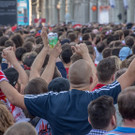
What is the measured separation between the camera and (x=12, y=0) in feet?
80.8

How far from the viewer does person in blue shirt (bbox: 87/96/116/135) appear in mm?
3619

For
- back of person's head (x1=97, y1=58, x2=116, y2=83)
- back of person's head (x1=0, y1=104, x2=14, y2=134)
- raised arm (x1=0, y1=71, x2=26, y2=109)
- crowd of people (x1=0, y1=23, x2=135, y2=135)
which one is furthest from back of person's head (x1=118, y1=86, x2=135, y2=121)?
back of person's head (x1=97, y1=58, x2=116, y2=83)

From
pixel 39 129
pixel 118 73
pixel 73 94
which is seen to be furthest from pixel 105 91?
pixel 118 73

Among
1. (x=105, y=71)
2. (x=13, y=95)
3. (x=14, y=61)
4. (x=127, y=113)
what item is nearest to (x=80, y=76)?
(x=13, y=95)

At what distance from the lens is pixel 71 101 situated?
13.6 ft

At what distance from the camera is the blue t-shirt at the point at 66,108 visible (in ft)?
13.5

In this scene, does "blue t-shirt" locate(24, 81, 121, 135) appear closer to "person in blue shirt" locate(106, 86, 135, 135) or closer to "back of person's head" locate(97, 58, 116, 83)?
"person in blue shirt" locate(106, 86, 135, 135)

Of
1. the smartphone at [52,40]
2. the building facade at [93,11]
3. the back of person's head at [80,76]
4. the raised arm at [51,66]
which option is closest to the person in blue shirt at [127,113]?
the back of person's head at [80,76]

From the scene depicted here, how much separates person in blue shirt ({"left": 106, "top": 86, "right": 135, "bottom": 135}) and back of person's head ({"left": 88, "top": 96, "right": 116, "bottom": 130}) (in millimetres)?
276

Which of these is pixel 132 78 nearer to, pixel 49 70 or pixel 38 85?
pixel 38 85

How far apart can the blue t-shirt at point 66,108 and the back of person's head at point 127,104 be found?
29.8 inches

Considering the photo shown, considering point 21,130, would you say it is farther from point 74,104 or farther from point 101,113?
point 74,104

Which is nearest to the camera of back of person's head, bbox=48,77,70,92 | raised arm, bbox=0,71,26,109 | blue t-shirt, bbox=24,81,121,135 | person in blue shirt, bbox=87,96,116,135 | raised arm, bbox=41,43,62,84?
person in blue shirt, bbox=87,96,116,135

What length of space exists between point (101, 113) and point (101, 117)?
Answer: 0.11ft
